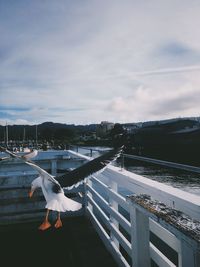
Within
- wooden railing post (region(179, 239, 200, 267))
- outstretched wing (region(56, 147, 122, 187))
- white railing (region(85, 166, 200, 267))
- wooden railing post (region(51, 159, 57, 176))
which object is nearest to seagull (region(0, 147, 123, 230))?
outstretched wing (region(56, 147, 122, 187))

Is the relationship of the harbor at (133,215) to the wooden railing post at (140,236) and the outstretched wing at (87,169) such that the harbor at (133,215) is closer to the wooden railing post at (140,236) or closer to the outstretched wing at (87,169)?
the wooden railing post at (140,236)

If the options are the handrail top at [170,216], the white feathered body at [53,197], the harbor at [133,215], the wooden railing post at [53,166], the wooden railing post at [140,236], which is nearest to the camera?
the handrail top at [170,216]

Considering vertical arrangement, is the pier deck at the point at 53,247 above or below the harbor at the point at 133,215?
below

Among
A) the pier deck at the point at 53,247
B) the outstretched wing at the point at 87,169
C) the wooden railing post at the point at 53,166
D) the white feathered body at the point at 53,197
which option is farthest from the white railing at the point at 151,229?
the wooden railing post at the point at 53,166

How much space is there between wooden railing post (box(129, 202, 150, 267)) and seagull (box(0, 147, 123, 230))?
2.49ft

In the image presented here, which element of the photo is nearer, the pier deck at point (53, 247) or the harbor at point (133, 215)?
the harbor at point (133, 215)

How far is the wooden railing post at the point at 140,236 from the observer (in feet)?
7.97

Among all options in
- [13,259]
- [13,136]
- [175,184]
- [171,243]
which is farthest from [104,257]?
[13,136]

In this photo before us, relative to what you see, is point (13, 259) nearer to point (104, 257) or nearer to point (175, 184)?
point (104, 257)

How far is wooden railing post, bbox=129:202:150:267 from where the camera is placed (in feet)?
7.97

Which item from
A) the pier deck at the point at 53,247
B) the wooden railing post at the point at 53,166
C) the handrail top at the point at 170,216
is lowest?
the pier deck at the point at 53,247

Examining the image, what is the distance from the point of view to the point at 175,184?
815 inches

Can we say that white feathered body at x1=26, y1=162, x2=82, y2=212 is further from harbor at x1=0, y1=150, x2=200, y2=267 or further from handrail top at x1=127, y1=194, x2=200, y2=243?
handrail top at x1=127, y1=194, x2=200, y2=243

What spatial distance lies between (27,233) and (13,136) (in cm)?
6038
